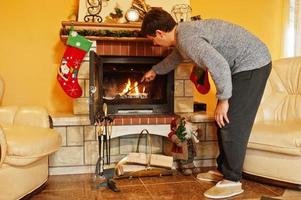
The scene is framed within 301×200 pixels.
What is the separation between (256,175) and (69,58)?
1646 millimetres

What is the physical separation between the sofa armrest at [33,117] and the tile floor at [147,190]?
0.44m

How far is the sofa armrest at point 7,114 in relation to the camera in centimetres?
235

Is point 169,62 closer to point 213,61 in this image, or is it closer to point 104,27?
point 104,27

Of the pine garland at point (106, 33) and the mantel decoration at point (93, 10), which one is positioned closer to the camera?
the pine garland at point (106, 33)

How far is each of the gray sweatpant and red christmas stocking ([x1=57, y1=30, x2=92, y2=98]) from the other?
117 centimetres

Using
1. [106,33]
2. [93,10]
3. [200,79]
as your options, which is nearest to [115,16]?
[93,10]

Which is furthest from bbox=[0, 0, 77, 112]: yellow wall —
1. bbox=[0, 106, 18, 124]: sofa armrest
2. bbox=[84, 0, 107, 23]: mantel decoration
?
bbox=[0, 106, 18, 124]: sofa armrest

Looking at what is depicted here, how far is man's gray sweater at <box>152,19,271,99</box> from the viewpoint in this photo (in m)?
1.93

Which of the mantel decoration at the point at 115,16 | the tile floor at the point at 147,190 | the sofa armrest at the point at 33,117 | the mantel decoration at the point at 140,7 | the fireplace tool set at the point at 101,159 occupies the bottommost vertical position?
the tile floor at the point at 147,190

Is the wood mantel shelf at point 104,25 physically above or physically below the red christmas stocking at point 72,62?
above

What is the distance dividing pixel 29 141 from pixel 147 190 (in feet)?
2.77

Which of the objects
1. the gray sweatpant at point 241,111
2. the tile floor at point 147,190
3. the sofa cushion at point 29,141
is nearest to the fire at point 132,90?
the tile floor at point 147,190

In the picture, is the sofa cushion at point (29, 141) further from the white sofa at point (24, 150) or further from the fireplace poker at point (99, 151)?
the fireplace poker at point (99, 151)

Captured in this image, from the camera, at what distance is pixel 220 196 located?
209 cm
